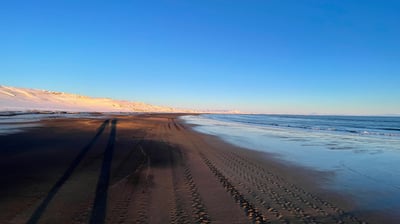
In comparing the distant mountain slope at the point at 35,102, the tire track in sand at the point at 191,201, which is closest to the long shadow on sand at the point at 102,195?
the tire track in sand at the point at 191,201

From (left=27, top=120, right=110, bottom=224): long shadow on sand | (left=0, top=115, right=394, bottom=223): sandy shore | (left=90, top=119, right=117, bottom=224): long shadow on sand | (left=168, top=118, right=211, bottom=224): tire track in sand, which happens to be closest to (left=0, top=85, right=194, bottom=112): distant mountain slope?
(left=27, top=120, right=110, bottom=224): long shadow on sand

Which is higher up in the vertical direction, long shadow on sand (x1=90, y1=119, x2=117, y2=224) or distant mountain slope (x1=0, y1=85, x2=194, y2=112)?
distant mountain slope (x1=0, y1=85, x2=194, y2=112)

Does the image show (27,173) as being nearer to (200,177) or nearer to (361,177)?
(200,177)

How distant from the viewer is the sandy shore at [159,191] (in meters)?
5.09

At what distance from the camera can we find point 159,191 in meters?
6.66

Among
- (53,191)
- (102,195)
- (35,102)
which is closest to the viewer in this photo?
(102,195)

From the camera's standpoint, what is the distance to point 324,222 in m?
5.01

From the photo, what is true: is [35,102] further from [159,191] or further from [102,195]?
[159,191]

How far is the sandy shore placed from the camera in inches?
200

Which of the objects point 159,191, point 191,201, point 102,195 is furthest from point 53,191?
point 191,201

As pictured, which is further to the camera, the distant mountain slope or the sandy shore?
the distant mountain slope

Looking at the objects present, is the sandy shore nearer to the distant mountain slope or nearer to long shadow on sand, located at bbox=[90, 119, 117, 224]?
long shadow on sand, located at bbox=[90, 119, 117, 224]

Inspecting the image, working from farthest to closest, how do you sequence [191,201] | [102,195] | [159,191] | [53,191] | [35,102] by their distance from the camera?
[35,102] < [159,191] < [53,191] < [102,195] < [191,201]

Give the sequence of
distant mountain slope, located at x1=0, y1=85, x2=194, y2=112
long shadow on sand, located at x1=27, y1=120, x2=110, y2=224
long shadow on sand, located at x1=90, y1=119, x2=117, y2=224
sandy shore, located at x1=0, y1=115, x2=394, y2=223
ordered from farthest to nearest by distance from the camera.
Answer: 1. distant mountain slope, located at x1=0, y1=85, x2=194, y2=112
2. sandy shore, located at x1=0, y1=115, x2=394, y2=223
3. long shadow on sand, located at x1=90, y1=119, x2=117, y2=224
4. long shadow on sand, located at x1=27, y1=120, x2=110, y2=224
